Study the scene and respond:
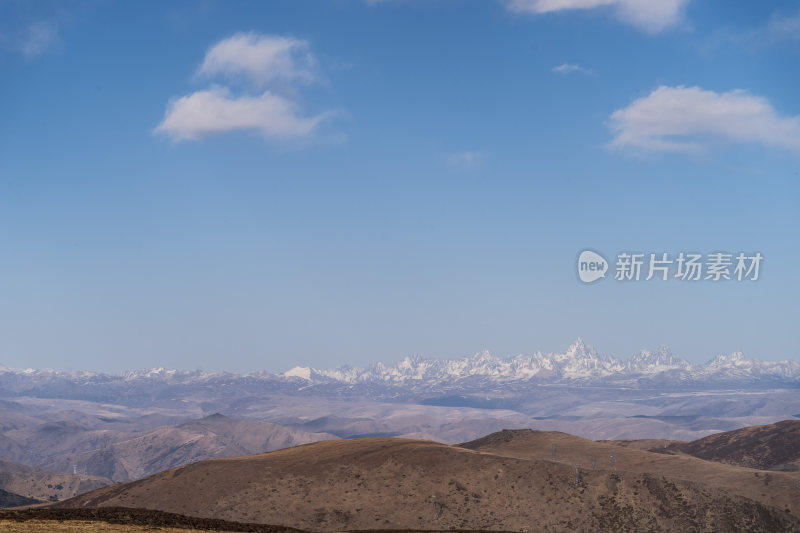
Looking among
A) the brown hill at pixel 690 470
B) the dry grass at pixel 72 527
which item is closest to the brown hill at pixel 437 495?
the brown hill at pixel 690 470

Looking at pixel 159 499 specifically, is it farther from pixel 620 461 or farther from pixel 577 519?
pixel 620 461

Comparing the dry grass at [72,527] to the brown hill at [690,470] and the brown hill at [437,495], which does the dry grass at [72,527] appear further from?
the brown hill at [690,470]

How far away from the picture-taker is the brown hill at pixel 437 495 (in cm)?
13125

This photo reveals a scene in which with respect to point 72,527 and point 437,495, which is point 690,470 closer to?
point 437,495

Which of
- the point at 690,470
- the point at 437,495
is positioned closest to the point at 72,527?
the point at 437,495

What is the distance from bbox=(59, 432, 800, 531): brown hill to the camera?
431 ft

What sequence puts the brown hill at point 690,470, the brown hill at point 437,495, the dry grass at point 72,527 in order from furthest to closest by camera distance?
the brown hill at point 690,470 < the brown hill at point 437,495 < the dry grass at point 72,527

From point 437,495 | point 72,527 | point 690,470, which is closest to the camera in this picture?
→ point 72,527

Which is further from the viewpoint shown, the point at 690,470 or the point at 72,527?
the point at 690,470

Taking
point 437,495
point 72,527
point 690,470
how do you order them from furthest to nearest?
1. point 690,470
2. point 437,495
3. point 72,527

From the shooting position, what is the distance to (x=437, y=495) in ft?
480

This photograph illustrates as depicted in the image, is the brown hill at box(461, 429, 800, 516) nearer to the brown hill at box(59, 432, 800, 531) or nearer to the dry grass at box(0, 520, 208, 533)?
the brown hill at box(59, 432, 800, 531)

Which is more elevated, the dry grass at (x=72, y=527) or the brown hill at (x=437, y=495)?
the dry grass at (x=72, y=527)

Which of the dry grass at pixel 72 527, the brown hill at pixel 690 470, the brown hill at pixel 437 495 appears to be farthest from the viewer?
the brown hill at pixel 690 470
